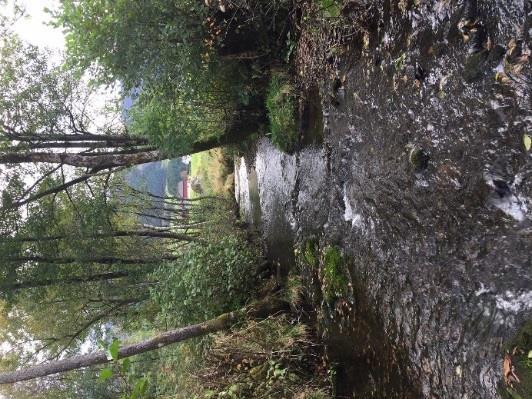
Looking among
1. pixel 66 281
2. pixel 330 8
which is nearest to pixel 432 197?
pixel 330 8

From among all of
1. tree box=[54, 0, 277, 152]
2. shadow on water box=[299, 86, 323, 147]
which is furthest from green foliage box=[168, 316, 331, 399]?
tree box=[54, 0, 277, 152]

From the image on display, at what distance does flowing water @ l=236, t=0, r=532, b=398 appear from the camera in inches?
159

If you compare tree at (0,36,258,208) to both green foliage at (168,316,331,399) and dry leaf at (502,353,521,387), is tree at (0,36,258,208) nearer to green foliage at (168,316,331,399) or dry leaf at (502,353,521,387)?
green foliage at (168,316,331,399)

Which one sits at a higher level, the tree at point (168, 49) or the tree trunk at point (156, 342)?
the tree at point (168, 49)

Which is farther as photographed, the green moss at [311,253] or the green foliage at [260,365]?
the green moss at [311,253]

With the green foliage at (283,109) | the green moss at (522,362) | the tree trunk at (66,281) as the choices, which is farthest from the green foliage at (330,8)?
the tree trunk at (66,281)

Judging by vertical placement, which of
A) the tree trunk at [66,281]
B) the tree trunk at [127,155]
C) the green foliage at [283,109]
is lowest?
the tree trunk at [66,281]

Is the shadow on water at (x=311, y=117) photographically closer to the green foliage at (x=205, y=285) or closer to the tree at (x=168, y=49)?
the tree at (x=168, y=49)

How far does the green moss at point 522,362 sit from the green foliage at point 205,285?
20.7ft

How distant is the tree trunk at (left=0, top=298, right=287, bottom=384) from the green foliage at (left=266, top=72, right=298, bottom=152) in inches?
124

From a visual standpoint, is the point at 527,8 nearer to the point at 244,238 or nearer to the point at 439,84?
the point at 439,84

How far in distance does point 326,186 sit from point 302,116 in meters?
1.43

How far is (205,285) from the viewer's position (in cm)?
960

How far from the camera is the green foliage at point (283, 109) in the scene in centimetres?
851
